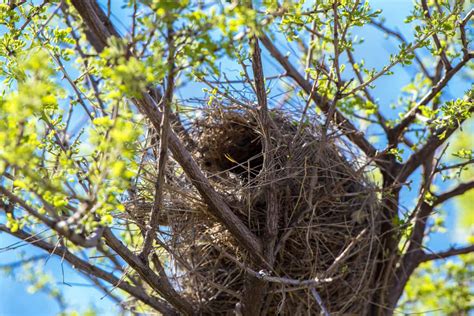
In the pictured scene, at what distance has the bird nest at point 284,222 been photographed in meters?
2.70

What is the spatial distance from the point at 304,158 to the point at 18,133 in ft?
4.69

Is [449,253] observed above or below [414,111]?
below

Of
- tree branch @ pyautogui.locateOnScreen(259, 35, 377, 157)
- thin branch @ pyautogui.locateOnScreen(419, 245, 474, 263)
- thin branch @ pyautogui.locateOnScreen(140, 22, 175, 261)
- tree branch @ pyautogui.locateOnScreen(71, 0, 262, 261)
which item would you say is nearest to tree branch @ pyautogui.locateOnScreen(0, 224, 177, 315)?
thin branch @ pyautogui.locateOnScreen(140, 22, 175, 261)

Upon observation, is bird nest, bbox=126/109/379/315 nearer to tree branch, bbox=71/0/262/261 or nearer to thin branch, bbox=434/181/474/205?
tree branch, bbox=71/0/262/261

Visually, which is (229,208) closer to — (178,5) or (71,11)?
(178,5)

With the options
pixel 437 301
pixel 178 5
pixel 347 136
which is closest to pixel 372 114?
pixel 347 136

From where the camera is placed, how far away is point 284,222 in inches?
110

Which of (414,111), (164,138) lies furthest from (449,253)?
(164,138)

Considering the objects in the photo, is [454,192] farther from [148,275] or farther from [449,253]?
[148,275]

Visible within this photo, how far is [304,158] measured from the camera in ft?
9.20

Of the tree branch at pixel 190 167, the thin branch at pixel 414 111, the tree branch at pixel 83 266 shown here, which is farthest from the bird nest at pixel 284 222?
the thin branch at pixel 414 111

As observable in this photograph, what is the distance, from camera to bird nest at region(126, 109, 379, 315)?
2.70 metres

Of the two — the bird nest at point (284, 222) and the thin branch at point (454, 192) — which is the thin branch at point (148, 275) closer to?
the bird nest at point (284, 222)

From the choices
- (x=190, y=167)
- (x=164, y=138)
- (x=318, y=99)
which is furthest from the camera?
(x=318, y=99)
